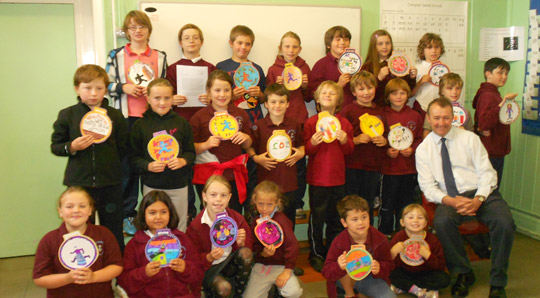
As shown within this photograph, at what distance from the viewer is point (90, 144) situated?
294 centimetres

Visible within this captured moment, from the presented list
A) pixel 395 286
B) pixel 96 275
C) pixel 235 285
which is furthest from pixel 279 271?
pixel 96 275

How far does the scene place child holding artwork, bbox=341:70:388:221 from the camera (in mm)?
3857

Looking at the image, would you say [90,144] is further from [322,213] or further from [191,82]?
[322,213]

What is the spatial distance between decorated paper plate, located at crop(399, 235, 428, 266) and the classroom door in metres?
3.04

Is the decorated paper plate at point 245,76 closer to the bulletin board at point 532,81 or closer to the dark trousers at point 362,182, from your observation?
the dark trousers at point 362,182

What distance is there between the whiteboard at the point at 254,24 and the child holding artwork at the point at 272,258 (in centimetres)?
175

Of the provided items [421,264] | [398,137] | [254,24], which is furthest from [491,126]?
[254,24]

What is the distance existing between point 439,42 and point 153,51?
2.65 metres

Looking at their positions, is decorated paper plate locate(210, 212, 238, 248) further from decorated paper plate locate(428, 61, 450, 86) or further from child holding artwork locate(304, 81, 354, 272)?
decorated paper plate locate(428, 61, 450, 86)

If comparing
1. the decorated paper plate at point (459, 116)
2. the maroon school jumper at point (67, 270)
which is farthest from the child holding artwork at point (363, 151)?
the maroon school jumper at point (67, 270)

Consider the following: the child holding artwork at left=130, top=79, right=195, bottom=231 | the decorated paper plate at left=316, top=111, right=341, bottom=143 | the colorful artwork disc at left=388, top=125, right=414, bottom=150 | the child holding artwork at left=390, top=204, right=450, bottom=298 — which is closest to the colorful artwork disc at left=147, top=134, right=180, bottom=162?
the child holding artwork at left=130, top=79, right=195, bottom=231

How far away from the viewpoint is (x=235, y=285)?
9.51 ft

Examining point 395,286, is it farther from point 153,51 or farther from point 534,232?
point 153,51

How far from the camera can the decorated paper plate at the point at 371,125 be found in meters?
3.81
